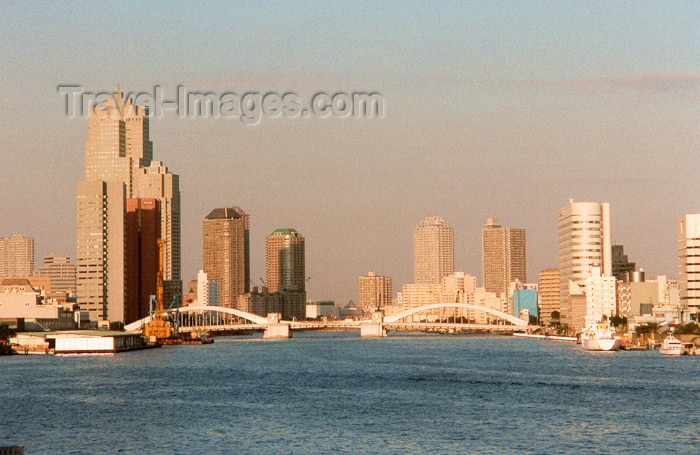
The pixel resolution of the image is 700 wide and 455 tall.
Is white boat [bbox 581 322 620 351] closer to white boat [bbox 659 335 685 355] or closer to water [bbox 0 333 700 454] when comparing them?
white boat [bbox 659 335 685 355]

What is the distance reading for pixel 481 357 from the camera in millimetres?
159375

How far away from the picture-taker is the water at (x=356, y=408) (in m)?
68.1

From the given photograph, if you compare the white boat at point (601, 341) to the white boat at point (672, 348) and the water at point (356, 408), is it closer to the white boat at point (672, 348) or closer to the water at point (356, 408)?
the white boat at point (672, 348)

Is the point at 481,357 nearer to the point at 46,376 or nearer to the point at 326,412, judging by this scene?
the point at 46,376

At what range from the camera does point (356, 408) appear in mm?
86500

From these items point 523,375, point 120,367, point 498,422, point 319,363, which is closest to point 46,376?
point 120,367

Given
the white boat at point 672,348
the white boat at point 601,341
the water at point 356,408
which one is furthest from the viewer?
the white boat at point 601,341

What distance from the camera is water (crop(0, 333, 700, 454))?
68.1 m

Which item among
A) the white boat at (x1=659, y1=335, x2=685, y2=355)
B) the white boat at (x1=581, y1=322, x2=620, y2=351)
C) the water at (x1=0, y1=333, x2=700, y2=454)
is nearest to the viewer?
the water at (x1=0, y1=333, x2=700, y2=454)

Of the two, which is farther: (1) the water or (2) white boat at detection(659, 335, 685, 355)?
(2) white boat at detection(659, 335, 685, 355)

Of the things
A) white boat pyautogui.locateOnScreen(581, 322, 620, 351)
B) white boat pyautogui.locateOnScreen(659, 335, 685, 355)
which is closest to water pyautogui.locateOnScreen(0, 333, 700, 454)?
white boat pyautogui.locateOnScreen(659, 335, 685, 355)

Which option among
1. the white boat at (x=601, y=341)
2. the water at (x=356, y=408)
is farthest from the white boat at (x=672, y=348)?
the water at (x=356, y=408)

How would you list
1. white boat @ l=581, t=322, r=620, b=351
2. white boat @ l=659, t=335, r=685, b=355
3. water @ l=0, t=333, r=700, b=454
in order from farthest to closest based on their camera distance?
1. white boat @ l=581, t=322, r=620, b=351
2. white boat @ l=659, t=335, r=685, b=355
3. water @ l=0, t=333, r=700, b=454

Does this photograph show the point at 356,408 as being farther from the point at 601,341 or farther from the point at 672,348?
the point at 601,341
